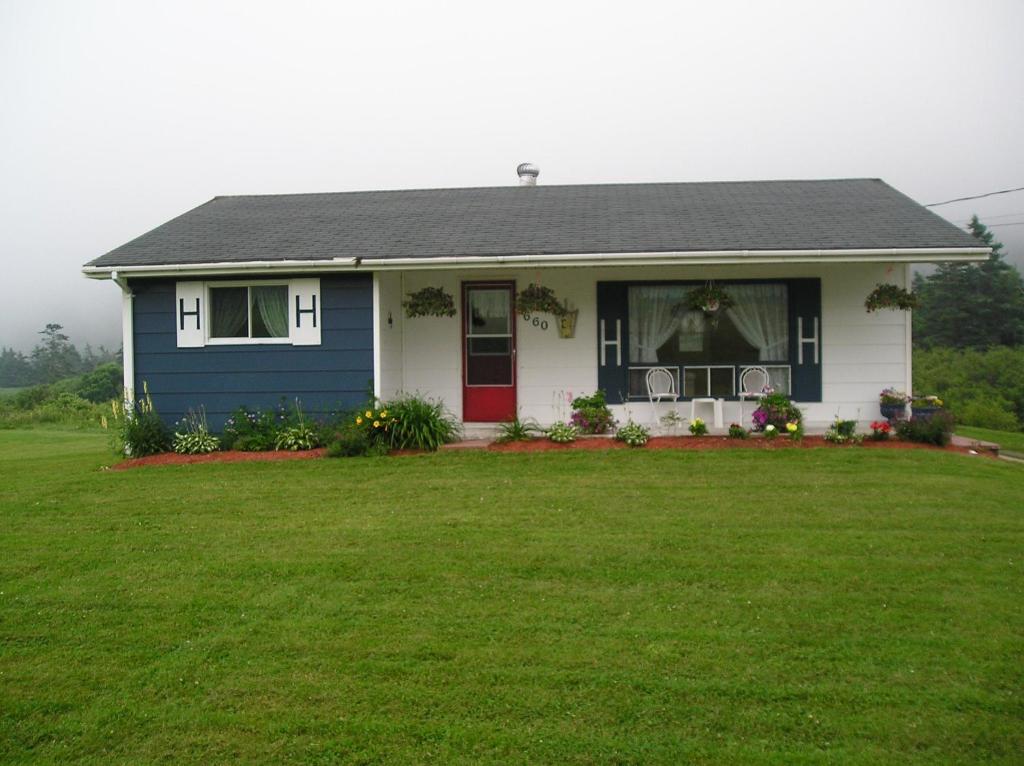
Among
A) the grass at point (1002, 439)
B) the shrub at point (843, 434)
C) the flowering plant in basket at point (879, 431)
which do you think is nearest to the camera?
the shrub at point (843, 434)

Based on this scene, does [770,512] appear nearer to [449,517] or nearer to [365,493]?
→ [449,517]

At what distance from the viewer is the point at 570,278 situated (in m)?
11.2

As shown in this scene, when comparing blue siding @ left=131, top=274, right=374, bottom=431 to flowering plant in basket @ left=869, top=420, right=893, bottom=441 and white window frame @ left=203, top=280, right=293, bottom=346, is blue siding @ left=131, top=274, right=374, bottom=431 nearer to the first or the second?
white window frame @ left=203, top=280, right=293, bottom=346

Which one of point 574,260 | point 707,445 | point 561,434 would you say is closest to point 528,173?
point 574,260

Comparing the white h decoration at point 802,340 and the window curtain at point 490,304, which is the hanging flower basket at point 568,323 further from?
the white h decoration at point 802,340

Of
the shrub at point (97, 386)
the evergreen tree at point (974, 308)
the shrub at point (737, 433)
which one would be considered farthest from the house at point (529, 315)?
the evergreen tree at point (974, 308)

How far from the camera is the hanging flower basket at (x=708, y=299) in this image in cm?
1045

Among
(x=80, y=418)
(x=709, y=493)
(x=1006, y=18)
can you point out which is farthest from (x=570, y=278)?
(x=80, y=418)

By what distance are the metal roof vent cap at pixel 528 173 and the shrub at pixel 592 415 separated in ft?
18.2

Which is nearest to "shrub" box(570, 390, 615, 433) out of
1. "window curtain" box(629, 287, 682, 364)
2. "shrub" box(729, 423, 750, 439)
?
"window curtain" box(629, 287, 682, 364)

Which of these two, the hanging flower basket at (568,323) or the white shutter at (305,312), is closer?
the white shutter at (305,312)

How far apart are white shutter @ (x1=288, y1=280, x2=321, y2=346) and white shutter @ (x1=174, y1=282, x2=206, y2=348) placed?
Result: 48.4 inches

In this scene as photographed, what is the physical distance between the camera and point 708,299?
1045 centimetres

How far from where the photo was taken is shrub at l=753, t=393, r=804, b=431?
10.1 m
